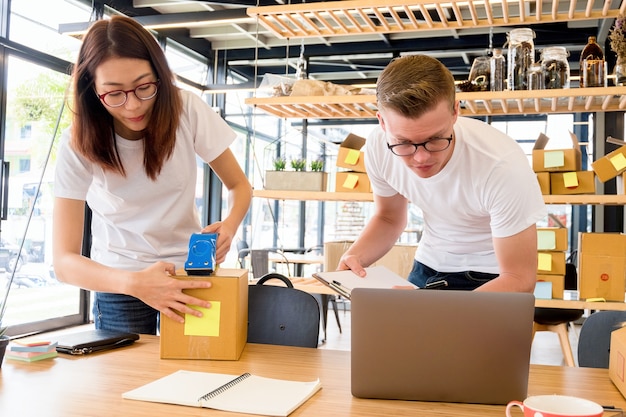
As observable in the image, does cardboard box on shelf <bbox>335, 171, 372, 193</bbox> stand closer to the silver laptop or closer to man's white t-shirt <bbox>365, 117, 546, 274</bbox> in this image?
man's white t-shirt <bbox>365, 117, 546, 274</bbox>

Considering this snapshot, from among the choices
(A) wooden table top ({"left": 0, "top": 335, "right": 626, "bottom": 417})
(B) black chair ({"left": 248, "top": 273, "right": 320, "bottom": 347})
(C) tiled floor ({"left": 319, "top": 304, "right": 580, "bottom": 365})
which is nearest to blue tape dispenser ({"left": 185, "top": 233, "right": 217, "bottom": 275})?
(A) wooden table top ({"left": 0, "top": 335, "right": 626, "bottom": 417})

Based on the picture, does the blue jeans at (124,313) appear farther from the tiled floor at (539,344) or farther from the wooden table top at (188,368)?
the tiled floor at (539,344)

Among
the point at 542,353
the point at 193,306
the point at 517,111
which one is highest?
the point at 517,111

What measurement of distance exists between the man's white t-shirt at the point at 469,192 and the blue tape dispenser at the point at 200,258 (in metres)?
0.60

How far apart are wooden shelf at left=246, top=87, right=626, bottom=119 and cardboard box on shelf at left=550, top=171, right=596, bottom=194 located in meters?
Answer: 0.39

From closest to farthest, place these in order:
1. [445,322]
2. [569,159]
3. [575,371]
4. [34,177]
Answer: [445,322]
[575,371]
[569,159]
[34,177]

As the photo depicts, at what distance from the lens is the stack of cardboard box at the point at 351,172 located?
3.69 metres

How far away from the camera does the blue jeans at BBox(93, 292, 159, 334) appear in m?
1.80

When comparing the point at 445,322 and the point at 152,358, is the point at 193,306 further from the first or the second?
the point at 445,322

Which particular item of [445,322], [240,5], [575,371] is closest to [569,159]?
[575,371]

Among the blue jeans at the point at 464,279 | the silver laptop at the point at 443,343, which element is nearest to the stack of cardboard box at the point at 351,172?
the blue jeans at the point at 464,279

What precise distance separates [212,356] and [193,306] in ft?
0.42

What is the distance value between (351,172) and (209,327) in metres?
2.34

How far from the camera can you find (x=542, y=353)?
17.7 feet
